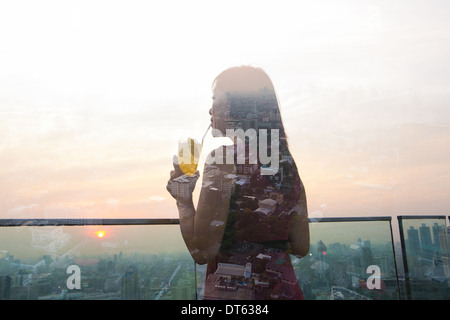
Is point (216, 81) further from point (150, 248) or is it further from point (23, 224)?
point (23, 224)

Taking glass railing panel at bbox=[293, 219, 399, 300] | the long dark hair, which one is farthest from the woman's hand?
glass railing panel at bbox=[293, 219, 399, 300]

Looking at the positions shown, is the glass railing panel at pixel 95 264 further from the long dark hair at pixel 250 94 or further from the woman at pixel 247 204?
the long dark hair at pixel 250 94

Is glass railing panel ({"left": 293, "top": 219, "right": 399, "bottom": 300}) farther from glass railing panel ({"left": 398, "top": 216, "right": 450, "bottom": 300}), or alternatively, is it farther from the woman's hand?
the woman's hand

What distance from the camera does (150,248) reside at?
1533mm

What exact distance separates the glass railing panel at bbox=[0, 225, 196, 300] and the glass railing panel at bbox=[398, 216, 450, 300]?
48.2 inches

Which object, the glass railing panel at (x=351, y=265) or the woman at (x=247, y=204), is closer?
the woman at (x=247, y=204)

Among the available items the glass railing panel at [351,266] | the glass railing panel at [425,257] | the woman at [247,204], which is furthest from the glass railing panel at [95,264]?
the glass railing panel at [425,257]

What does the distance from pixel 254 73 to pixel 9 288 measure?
1.52 metres

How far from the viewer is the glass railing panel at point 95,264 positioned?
4.86 ft

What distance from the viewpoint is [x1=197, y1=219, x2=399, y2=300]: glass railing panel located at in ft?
5.12

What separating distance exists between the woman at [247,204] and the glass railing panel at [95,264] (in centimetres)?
31

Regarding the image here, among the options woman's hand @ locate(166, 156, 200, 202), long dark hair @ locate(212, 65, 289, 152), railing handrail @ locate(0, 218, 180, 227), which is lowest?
railing handrail @ locate(0, 218, 180, 227)
